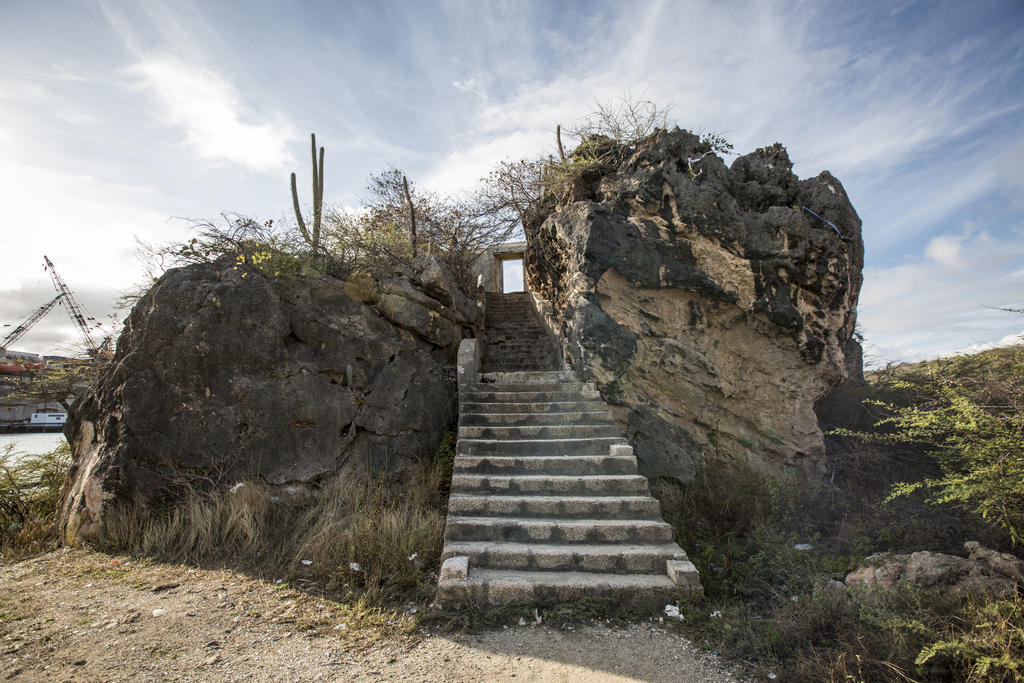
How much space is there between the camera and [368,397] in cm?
670

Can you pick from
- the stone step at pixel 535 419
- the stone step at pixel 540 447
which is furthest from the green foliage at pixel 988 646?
the stone step at pixel 535 419

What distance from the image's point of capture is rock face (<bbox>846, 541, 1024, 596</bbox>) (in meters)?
3.53

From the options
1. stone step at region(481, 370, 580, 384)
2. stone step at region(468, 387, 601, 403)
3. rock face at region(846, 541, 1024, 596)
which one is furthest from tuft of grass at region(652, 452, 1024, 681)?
stone step at region(481, 370, 580, 384)

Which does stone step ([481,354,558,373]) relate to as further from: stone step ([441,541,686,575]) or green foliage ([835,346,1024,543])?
green foliage ([835,346,1024,543])

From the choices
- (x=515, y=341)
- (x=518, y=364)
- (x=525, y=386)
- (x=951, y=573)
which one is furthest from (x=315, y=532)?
(x=515, y=341)

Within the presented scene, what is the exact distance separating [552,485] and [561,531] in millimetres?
685

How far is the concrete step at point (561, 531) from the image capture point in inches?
174

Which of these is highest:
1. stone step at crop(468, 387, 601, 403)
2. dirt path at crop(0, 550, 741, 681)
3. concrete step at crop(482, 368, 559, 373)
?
concrete step at crop(482, 368, 559, 373)

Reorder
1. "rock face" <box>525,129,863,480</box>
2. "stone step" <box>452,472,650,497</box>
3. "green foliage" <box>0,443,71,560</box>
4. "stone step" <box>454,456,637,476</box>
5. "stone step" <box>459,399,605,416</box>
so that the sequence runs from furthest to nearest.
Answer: "rock face" <box>525,129,863,480</box> < "stone step" <box>459,399,605,416</box> < "green foliage" <box>0,443,71,560</box> < "stone step" <box>454,456,637,476</box> < "stone step" <box>452,472,650,497</box>

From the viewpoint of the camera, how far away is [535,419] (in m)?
6.40

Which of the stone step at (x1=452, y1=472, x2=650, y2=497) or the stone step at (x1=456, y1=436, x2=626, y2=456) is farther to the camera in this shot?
the stone step at (x1=456, y1=436, x2=626, y2=456)

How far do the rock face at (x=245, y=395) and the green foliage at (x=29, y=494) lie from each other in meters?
0.38

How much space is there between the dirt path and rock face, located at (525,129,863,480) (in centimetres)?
359

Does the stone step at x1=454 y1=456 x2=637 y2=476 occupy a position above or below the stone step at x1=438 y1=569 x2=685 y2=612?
above
